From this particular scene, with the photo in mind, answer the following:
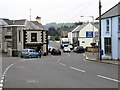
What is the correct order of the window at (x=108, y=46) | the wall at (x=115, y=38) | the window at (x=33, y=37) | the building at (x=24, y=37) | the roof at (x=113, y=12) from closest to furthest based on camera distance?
the wall at (x=115, y=38) → the roof at (x=113, y=12) → the window at (x=108, y=46) → the building at (x=24, y=37) → the window at (x=33, y=37)

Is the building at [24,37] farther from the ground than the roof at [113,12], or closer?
closer

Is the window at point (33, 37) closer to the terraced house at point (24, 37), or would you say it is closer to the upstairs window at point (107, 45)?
the terraced house at point (24, 37)

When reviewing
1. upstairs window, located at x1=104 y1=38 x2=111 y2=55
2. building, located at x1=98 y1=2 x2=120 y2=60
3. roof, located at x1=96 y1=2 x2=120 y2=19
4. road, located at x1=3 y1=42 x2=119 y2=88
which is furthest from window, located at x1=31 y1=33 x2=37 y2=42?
road, located at x1=3 y1=42 x2=119 y2=88

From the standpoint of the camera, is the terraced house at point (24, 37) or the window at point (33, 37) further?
the window at point (33, 37)

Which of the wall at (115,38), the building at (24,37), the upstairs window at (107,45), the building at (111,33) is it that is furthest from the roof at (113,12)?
the building at (24,37)

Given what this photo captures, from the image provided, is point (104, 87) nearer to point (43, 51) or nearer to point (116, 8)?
point (116, 8)

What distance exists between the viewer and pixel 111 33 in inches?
1586

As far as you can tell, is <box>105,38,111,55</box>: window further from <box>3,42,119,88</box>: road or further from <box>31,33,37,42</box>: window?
<box>31,33,37,42</box>: window

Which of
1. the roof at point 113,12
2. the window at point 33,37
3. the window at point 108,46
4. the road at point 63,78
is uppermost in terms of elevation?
the roof at point 113,12

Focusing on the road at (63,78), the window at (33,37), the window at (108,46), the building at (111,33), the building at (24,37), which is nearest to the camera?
the road at (63,78)

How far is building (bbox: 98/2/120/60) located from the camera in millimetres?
38656

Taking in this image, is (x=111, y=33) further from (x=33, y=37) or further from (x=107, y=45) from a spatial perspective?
(x=33, y=37)

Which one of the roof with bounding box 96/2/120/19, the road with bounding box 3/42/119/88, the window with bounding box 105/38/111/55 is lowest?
the road with bounding box 3/42/119/88

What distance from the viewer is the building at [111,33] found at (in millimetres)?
A: 38656
